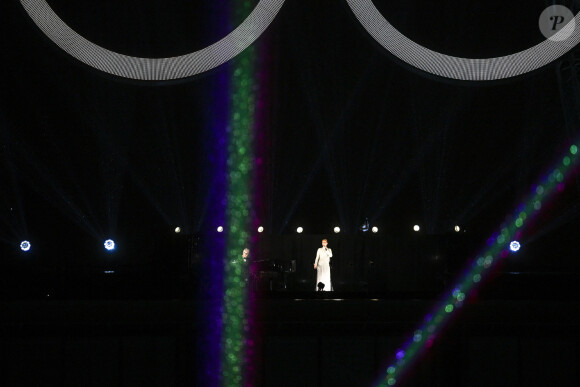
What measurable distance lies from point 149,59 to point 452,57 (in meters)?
2.18

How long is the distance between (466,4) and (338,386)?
9.16 metres

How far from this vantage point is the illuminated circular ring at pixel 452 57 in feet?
11.9

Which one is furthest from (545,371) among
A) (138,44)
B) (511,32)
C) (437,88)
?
(437,88)

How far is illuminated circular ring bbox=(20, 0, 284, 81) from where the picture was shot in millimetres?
3447

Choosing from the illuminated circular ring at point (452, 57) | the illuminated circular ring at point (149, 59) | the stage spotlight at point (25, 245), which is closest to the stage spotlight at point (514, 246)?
the illuminated circular ring at point (452, 57)

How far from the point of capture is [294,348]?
80.7 inches

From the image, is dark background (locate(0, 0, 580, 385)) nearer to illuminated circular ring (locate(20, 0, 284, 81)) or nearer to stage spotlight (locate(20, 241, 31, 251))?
stage spotlight (locate(20, 241, 31, 251))

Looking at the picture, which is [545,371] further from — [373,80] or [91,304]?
[373,80]

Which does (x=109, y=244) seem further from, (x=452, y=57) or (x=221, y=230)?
(x=452, y=57)

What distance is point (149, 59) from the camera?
3.63 m

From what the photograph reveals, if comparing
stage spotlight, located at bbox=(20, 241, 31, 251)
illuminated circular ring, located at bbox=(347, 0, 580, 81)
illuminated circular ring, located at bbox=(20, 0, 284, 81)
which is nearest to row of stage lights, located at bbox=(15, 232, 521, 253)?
stage spotlight, located at bbox=(20, 241, 31, 251)

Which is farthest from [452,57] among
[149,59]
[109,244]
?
[109,244]

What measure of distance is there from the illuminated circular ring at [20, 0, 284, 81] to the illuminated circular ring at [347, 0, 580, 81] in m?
0.67

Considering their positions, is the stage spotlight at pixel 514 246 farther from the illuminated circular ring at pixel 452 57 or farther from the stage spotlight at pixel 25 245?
the stage spotlight at pixel 25 245
